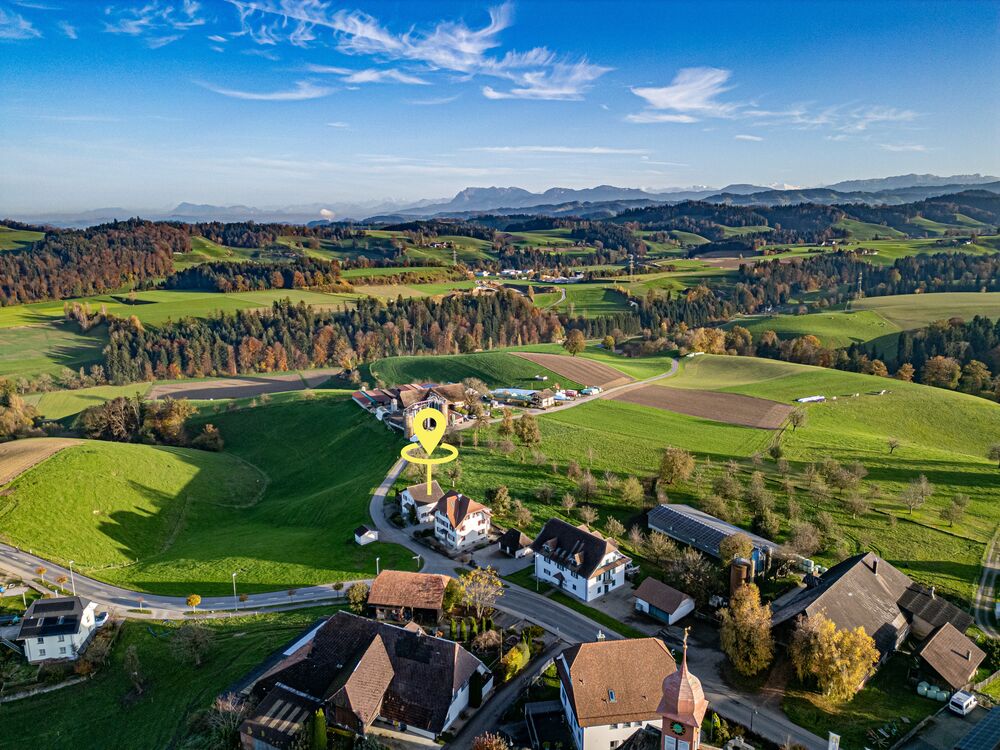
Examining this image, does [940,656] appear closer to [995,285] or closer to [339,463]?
[339,463]

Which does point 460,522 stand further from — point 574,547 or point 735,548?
point 735,548

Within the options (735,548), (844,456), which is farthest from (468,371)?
(735,548)

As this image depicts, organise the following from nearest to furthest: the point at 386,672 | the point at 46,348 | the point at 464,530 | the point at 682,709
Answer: the point at 682,709 < the point at 386,672 < the point at 464,530 < the point at 46,348

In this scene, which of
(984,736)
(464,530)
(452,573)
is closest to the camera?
(984,736)

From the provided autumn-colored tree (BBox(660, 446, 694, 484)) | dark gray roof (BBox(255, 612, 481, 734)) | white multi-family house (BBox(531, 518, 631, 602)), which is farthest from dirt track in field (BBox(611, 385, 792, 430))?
dark gray roof (BBox(255, 612, 481, 734))

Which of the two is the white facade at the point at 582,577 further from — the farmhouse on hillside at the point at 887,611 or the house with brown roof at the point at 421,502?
the house with brown roof at the point at 421,502

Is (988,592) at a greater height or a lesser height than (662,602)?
lesser

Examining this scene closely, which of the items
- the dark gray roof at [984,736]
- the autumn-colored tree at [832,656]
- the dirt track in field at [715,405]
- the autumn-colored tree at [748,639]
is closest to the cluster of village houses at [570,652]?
the autumn-colored tree at [832,656]

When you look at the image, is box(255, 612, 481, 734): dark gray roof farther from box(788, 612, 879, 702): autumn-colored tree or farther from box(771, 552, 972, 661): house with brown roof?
box(771, 552, 972, 661): house with brown roof
